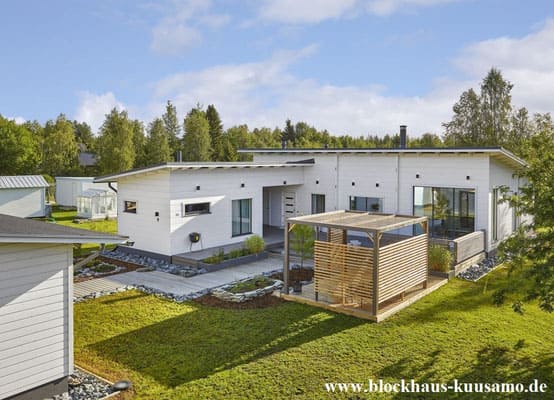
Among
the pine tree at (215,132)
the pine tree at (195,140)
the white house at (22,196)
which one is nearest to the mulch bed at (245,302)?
the white house at (22,196)

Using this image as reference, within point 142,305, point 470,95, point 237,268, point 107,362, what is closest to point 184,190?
point 237,268

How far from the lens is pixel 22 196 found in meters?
26.1

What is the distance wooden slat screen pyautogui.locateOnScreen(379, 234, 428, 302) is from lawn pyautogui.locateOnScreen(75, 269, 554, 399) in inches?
23.3

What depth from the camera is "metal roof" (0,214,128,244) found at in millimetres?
5539

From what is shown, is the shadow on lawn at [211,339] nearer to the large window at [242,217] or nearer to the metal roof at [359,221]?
the metal roof at [359,221]

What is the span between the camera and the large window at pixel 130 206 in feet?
53.9

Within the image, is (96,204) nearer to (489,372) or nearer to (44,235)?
(44,235)

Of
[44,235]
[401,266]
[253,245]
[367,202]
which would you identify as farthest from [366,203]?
[44,235]

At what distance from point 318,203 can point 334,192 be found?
1164 millimetres

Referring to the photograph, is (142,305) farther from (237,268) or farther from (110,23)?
(110,23)

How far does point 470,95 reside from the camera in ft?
124

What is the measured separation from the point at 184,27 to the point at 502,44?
18.5 meters

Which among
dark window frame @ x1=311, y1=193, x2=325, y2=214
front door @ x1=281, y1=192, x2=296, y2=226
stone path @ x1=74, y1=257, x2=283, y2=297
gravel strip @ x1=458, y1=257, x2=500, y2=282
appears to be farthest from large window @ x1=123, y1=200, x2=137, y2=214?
gravel strip @ x1=458, y1=257, x2=500, y2=282

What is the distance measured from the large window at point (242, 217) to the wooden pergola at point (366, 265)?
20.7 ft
